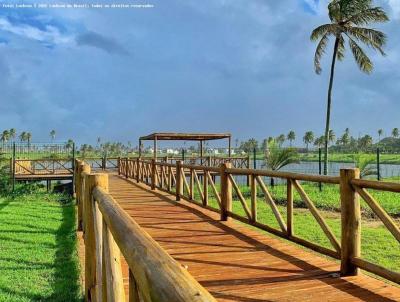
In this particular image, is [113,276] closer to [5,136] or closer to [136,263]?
[136,263]

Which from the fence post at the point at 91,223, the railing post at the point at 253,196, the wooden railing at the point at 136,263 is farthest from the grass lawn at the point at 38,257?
the railing post at the point at 253,196

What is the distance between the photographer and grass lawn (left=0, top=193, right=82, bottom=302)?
16.6 ft

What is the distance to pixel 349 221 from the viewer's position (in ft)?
13.2

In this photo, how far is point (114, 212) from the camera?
7.34 feet

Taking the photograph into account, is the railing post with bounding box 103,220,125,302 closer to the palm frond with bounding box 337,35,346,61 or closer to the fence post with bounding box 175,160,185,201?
the fence post with bounding box 175,160,185,201

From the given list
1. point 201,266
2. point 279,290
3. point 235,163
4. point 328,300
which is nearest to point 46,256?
point 201,266

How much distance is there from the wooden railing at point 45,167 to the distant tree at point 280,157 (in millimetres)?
11566

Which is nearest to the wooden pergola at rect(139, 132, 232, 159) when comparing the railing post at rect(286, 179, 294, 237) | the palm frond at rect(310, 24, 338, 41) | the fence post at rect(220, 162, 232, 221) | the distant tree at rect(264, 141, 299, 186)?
the distant tree at rect(264, 141, 299, 186)

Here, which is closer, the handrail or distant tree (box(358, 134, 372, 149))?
the handrail

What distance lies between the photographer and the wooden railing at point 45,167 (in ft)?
82.2

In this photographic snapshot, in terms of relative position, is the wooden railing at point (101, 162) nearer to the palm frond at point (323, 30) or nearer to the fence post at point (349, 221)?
the palm frond at point (323, 30)

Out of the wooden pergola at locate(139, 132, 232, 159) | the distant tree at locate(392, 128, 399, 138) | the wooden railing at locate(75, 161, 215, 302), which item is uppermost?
the distant tree at locate(392, 128, 399, 138)

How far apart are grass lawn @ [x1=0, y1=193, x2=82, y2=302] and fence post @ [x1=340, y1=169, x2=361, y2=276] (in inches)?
111

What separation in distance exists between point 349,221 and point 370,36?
57.3ft
